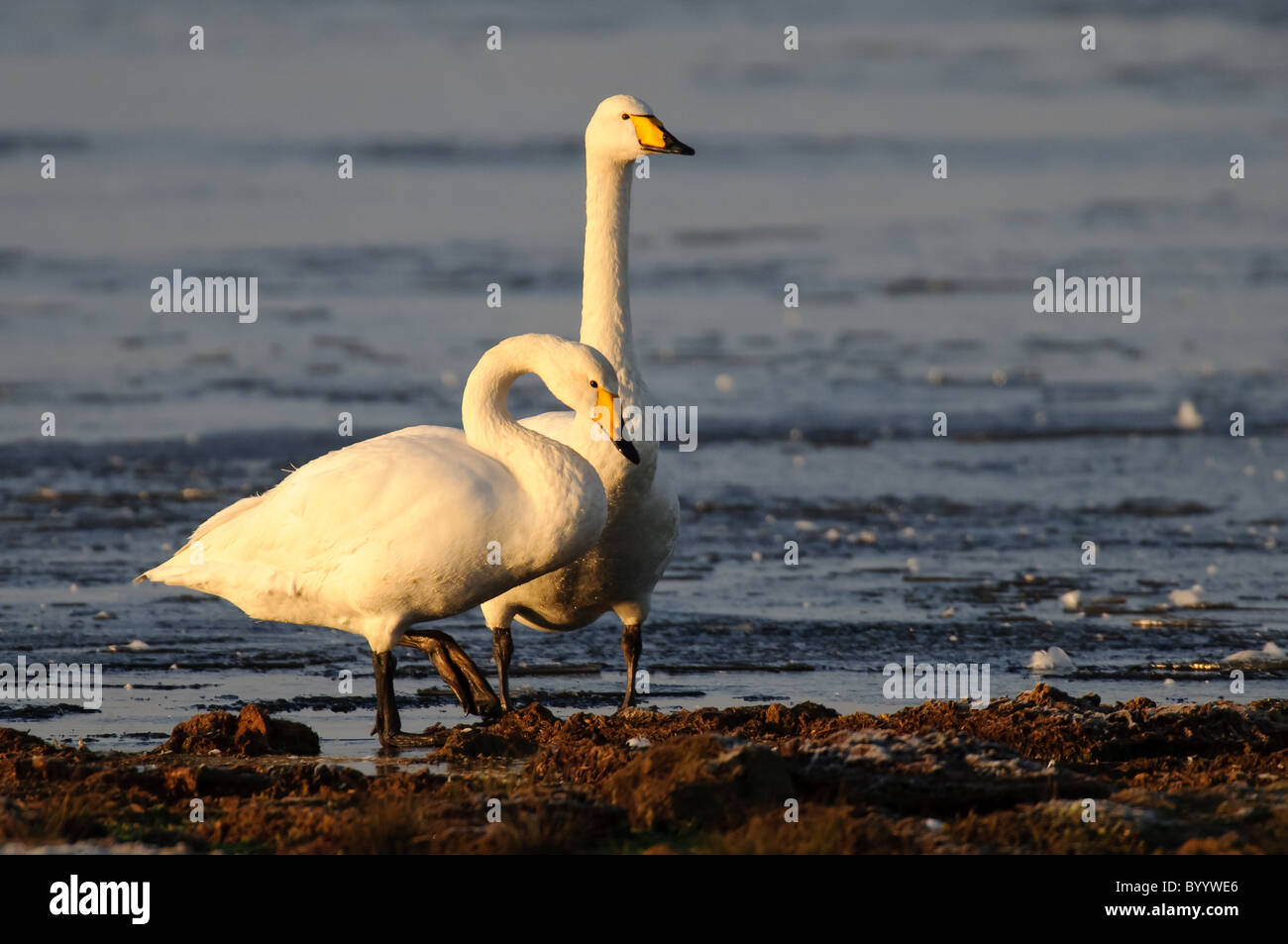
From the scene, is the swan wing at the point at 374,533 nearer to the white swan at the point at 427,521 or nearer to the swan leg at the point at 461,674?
the white swan at the point at 427,521

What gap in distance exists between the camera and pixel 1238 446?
645 inches

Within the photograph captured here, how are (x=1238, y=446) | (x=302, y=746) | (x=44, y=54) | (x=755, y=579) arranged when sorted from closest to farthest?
(x=302, y=746) < (x=755, y=579) < (x=1238, y=446) < (x=44, y=54)

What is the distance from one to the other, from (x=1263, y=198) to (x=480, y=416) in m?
26.8

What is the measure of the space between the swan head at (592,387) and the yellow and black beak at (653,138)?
1498 mm

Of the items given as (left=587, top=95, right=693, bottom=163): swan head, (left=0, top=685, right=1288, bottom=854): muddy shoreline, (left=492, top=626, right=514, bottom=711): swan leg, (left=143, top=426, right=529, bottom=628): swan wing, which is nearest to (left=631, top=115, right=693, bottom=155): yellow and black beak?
(left=587, top=95, right=693, bottom=163): swan head

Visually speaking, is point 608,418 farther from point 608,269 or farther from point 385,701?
point 385,701

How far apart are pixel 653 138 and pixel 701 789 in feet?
13.6

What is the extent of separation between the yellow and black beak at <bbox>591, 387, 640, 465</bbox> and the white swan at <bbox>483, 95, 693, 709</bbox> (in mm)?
256

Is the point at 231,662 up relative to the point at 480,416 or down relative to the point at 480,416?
down

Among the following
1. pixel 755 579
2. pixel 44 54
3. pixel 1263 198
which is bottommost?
pixel 755 579

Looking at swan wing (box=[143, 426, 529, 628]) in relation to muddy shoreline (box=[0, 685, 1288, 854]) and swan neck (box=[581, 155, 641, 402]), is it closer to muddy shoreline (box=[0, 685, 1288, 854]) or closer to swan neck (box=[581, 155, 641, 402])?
muddy shoreline (box=[0, 685, 1288, 854])
